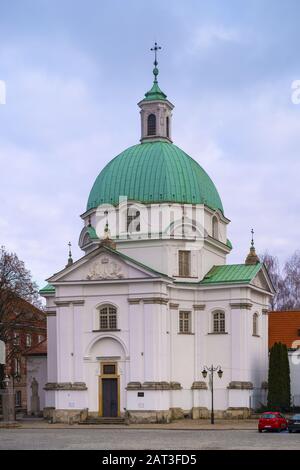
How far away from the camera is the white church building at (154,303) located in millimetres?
54906

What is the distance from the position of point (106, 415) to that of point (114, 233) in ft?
38.5

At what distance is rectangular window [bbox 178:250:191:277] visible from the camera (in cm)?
5947

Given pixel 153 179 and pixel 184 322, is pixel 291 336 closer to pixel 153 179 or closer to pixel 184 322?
pixel 184 322

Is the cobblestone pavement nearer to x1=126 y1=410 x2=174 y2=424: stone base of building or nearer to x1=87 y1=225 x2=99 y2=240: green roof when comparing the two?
x1=126 y1=410 x2=174 y2=424: stone base of building

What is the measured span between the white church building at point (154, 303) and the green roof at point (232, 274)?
0.23ft

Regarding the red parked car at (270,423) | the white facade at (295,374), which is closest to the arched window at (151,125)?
the white facade at (295,374)

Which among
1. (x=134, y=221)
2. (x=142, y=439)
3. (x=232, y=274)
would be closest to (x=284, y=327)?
(x=232, y=274)

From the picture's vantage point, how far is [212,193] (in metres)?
62.7

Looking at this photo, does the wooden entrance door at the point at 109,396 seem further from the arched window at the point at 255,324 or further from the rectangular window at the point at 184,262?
the arched window at the point at 255,324

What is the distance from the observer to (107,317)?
55.9 m

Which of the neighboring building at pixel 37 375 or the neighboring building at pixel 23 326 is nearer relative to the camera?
the neighboring building at pixel 23 326

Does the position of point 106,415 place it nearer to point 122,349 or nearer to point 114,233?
point 122,349

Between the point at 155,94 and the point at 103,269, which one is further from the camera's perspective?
the point at 155,94

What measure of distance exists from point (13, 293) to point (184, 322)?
11636 mm
